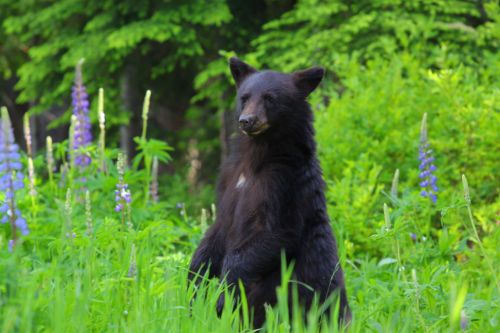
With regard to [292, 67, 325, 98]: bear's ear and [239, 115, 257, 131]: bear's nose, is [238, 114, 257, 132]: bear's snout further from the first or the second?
[292, 67, 325, 98]: bear's ear

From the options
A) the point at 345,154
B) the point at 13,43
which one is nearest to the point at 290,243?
the point at 345,154

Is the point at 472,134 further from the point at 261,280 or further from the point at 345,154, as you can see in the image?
the point at 261,280

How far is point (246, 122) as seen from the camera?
12.9 ft

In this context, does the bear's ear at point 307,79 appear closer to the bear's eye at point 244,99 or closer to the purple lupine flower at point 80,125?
the bear's eye at point 244,99

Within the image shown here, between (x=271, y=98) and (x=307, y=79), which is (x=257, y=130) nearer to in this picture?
(x=271, y=98)

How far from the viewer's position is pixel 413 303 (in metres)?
3.41

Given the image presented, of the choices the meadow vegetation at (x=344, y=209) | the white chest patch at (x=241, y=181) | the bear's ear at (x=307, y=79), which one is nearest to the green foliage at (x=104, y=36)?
the meadow vegetation at (x=344, y=209)

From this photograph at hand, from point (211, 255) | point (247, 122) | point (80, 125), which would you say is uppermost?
point (247, 122)

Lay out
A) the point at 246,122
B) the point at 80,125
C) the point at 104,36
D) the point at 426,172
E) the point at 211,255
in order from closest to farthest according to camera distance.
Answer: the point at 246,122
the point at 211,255
the point at 426,172
the point at 80,125
the point at 104,36

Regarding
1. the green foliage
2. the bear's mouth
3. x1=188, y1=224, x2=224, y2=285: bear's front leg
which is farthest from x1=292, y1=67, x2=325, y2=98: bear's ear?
the green foliage

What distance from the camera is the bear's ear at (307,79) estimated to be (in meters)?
4.30

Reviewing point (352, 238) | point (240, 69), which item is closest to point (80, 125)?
point (240, 69)

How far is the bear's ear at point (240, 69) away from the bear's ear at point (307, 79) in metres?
0.31

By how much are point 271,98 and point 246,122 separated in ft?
0.90
